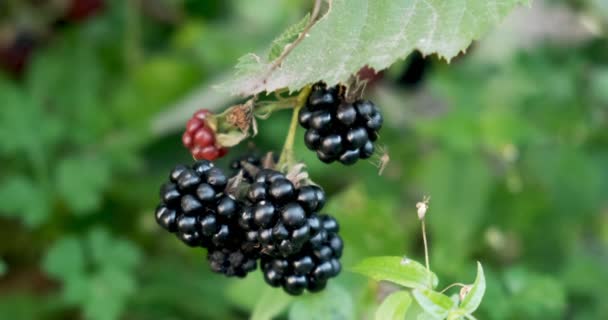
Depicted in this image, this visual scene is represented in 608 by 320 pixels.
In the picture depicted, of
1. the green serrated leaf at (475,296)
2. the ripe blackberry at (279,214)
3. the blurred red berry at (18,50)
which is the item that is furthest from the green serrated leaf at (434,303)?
the blurred red berry at (18,50)

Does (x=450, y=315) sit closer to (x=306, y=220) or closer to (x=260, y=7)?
Result: (x=306, y=220)

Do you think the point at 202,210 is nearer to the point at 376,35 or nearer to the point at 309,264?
the point at 309,264

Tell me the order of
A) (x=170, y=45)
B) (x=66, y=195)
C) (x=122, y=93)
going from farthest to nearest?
(x=170, y=45) → (x=122, y=93) → (x=66, y=195)

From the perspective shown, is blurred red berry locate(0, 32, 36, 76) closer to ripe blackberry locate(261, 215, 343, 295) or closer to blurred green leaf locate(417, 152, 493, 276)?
blurred green leaf locate(417, 152, 493, 276)

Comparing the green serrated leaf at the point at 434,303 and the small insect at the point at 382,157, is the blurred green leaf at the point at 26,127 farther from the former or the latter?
the green serrated leaf at the point at 434,303

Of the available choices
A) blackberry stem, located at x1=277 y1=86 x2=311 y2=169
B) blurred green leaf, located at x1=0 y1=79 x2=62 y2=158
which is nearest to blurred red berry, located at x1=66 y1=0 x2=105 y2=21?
blurred green leaf, located at x1=0 y1=79 x2=62 y2=158

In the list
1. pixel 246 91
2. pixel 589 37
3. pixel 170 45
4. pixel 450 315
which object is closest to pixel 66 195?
pixel 170 45
